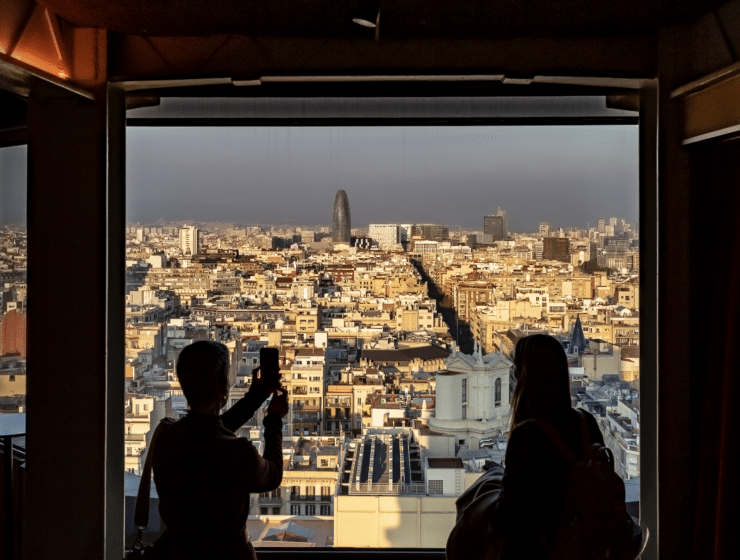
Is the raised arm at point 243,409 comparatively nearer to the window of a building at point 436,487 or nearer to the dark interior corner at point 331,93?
the dark interior corner at point 331,93

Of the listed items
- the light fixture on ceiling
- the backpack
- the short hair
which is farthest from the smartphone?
the light fixture on ceiling

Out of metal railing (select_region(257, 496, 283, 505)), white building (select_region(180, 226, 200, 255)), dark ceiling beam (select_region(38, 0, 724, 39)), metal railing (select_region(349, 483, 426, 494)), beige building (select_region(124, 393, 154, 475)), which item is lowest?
metal railing (select_region(257, 496, 283, 505))

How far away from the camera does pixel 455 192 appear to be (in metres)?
3.27

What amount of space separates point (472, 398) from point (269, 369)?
1396 mm

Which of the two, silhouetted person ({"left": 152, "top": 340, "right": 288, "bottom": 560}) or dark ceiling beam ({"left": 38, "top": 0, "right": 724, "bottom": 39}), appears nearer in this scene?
silhouetted person ({"left": 152, "top": 340, "right": 288, "bottom": 560})

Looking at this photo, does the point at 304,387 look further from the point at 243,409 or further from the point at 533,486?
the point at 533,486

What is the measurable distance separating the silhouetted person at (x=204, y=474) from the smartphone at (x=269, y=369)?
1.12 feet

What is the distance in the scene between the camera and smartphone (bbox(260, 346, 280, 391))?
2.25 m

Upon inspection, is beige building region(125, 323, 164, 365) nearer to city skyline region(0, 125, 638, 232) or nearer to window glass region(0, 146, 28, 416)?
city skyline region(0, 125, 638, 232)

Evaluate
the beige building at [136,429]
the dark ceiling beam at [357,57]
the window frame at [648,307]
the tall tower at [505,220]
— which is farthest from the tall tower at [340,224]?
the beige building at [136,429]

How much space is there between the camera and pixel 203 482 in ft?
5.95

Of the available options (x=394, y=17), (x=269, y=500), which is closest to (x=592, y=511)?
(x=269, y=500)

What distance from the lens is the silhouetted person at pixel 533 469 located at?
1.84 m

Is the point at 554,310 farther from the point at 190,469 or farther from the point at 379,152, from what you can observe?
the point at 190,469
